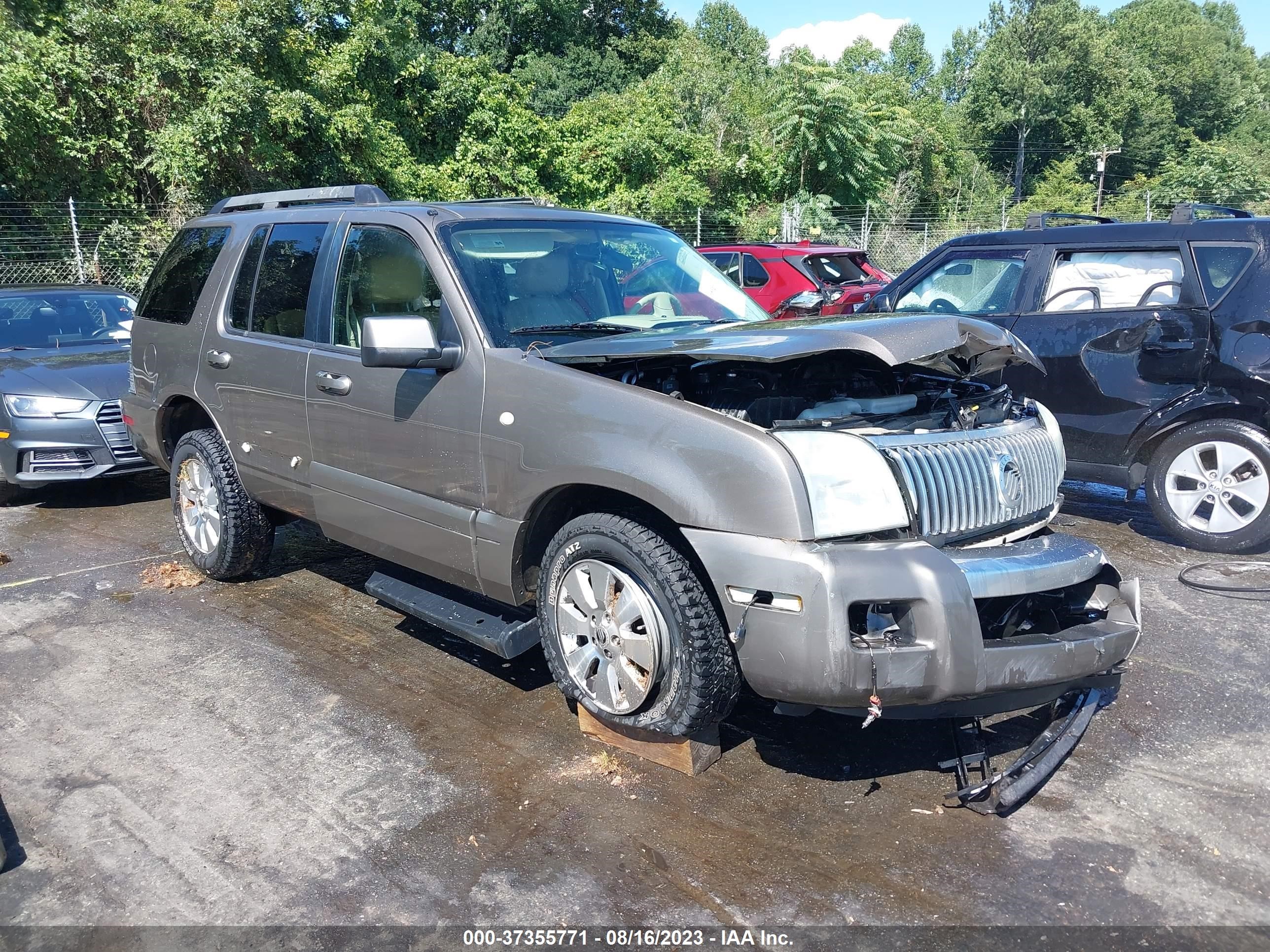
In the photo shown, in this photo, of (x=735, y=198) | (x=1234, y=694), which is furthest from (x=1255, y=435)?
(x=735, y=198)

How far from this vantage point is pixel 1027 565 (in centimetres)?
310

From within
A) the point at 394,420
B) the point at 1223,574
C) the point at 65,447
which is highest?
the point at 394,420

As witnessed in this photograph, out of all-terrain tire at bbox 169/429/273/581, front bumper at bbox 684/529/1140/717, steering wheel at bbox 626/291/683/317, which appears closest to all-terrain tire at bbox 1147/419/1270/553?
front bumper at bbox 684/529/1140/717

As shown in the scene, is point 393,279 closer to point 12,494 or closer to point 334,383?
point 334,383

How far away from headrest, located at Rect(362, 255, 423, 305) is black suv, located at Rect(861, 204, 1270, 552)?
12.8ft

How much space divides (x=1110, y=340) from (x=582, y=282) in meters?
3.62

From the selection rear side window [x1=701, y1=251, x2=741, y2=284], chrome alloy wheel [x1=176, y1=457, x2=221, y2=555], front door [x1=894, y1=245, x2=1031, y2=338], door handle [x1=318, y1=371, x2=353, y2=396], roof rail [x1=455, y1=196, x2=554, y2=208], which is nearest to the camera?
door handle [x1=318, y1=371, x2=353, y2=396]

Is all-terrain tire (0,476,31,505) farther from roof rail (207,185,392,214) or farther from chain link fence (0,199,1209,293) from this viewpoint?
chain link fence (0,199,1209,293)

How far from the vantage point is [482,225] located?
4.12 meters

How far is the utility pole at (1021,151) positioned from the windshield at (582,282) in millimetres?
56686

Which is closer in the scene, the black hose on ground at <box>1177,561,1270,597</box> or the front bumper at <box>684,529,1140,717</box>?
the front bumper at <box>684,529,1140,717</box>

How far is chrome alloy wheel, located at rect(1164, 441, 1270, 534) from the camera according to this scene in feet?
18.2

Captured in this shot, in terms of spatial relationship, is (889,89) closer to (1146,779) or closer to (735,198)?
(735,198)

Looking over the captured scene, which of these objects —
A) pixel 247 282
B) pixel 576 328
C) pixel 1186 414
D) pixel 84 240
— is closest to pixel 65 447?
pixel 247 282
